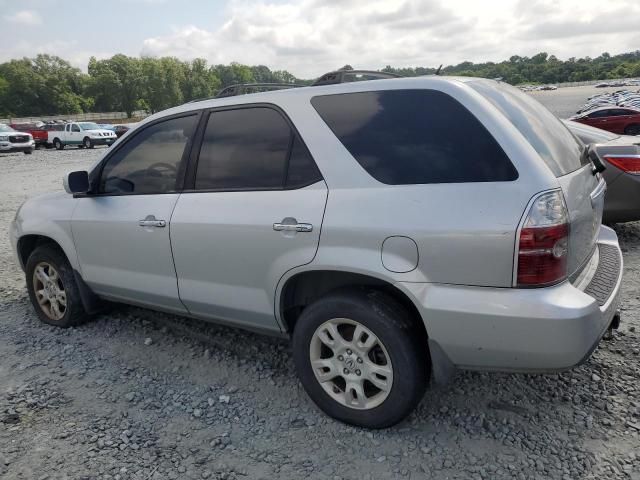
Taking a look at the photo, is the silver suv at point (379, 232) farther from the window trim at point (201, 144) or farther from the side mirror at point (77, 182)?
the side mirror at point (77, 182)

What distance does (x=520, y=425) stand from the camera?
2.80m

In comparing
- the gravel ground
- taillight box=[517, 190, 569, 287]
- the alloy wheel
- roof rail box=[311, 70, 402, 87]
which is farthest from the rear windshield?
the gravel ground

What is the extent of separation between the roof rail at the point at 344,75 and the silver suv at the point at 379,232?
19 cm

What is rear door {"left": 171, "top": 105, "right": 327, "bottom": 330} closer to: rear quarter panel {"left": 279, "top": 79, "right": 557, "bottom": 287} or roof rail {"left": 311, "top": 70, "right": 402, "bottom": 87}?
rear quarter panel {"left": 279, "top": 79, "right": 557, "bottom": 287}

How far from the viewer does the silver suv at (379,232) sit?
2303 millimetres

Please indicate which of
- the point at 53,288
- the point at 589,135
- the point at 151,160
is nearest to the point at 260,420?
the point at 151,160

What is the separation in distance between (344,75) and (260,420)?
205 cm

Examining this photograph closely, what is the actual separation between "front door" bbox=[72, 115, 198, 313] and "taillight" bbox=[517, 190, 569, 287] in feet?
7.03

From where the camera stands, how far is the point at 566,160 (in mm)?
2709

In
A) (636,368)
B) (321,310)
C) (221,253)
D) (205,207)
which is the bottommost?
(636,368)

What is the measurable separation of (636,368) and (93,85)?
Result: 350ft

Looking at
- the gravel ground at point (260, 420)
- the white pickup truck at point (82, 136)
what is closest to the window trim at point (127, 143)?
the gravel ground at point (260, 420)

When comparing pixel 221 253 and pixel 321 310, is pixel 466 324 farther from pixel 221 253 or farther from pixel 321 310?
pixel 221 253

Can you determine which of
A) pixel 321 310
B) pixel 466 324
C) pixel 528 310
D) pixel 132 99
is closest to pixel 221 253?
pixel 321 310
